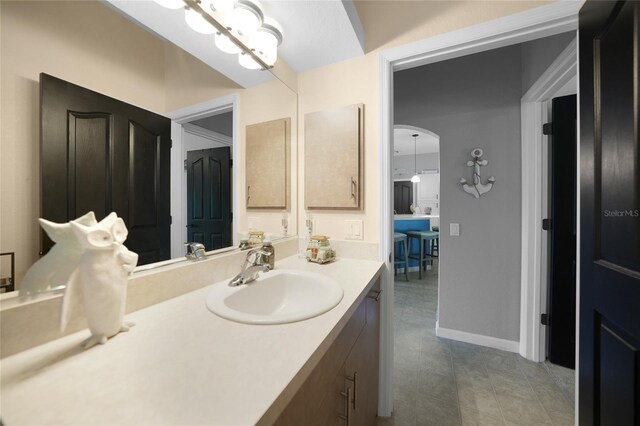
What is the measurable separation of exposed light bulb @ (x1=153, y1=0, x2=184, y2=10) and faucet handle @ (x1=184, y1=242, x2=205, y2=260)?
84cm

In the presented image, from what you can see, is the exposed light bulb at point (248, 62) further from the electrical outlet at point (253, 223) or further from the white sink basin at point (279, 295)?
the white sink basin at point (279, 295)

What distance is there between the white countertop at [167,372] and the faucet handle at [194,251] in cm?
28

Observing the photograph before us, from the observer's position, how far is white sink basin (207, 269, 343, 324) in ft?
2.56

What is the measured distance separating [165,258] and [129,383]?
0.50 meters

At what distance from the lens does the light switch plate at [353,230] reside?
146cm

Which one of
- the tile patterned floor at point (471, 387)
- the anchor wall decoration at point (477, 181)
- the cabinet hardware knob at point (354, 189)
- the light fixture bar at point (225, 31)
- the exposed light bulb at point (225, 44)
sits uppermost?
the light fixture bar at point (225, 31)

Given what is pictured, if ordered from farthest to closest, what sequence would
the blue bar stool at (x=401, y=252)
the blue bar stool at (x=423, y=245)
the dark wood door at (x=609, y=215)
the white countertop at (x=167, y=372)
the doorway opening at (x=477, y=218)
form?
1. the blue bar stool at (x=423, y=245)
2. the blue bar stool at (x=401, y=252)
3. the doorway opening at (x=477, y=218)
4. the dark wood door at (x=609, y=215)
5. the white countertop at (x=167, y=372)

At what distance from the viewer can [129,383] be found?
16.9 inches

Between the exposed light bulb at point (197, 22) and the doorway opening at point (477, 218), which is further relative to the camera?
the doorway opening at point (477, 218)

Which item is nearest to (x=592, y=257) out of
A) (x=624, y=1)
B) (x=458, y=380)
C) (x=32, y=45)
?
(x=624, y=1)

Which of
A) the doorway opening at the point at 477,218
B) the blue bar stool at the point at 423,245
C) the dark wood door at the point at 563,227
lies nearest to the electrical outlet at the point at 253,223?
the doorway opening at the point at 477,218

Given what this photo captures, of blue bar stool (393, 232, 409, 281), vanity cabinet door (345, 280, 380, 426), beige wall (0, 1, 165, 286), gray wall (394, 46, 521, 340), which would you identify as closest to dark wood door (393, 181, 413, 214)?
blue bar stool (393, 232, 409, 281)

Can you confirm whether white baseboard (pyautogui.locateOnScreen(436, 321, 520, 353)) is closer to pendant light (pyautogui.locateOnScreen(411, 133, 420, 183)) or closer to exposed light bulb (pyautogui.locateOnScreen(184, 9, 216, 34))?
exposed light bulb (pyautogui.locateOnScreen(184, 9, 216, 34))

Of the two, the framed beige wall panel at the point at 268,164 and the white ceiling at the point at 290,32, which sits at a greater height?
the white ceiling at the point at 290,32
